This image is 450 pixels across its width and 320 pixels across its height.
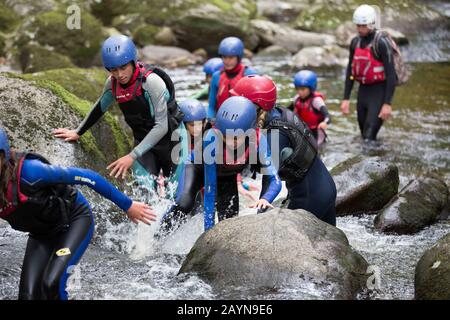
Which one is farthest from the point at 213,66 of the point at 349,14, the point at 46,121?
the point at 349,14

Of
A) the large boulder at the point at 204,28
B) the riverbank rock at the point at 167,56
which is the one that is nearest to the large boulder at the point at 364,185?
the riverbank rock at the point at 167,56

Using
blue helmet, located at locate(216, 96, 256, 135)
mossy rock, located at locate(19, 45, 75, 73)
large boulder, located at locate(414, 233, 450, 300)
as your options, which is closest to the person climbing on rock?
blue helmet, located at locate(216, 96, 256, 135)

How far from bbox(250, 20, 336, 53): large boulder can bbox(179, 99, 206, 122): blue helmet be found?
44.4 ft

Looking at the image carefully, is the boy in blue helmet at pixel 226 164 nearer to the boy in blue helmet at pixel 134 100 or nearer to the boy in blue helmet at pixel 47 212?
the boy in blue helmet at pixel 134 100

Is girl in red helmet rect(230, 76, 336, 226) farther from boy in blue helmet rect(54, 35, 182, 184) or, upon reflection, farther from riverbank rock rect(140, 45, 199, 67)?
riverbank rock rect(140, 45, 199, 67)

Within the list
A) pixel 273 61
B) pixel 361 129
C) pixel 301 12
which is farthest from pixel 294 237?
pixel 301 12

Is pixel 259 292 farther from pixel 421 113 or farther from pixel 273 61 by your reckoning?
pixel 273 61

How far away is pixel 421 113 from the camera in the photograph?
1295 cm

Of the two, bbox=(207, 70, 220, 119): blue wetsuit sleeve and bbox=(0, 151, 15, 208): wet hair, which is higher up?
bbox=(0, 151, 15, 208): wet hair

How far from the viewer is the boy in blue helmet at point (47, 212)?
13.4ft

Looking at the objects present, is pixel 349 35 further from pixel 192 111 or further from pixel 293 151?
pixel 293 151

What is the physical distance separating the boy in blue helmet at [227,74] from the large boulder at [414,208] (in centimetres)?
238

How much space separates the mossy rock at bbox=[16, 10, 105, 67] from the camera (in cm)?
1722

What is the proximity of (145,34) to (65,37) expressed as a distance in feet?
9.42
